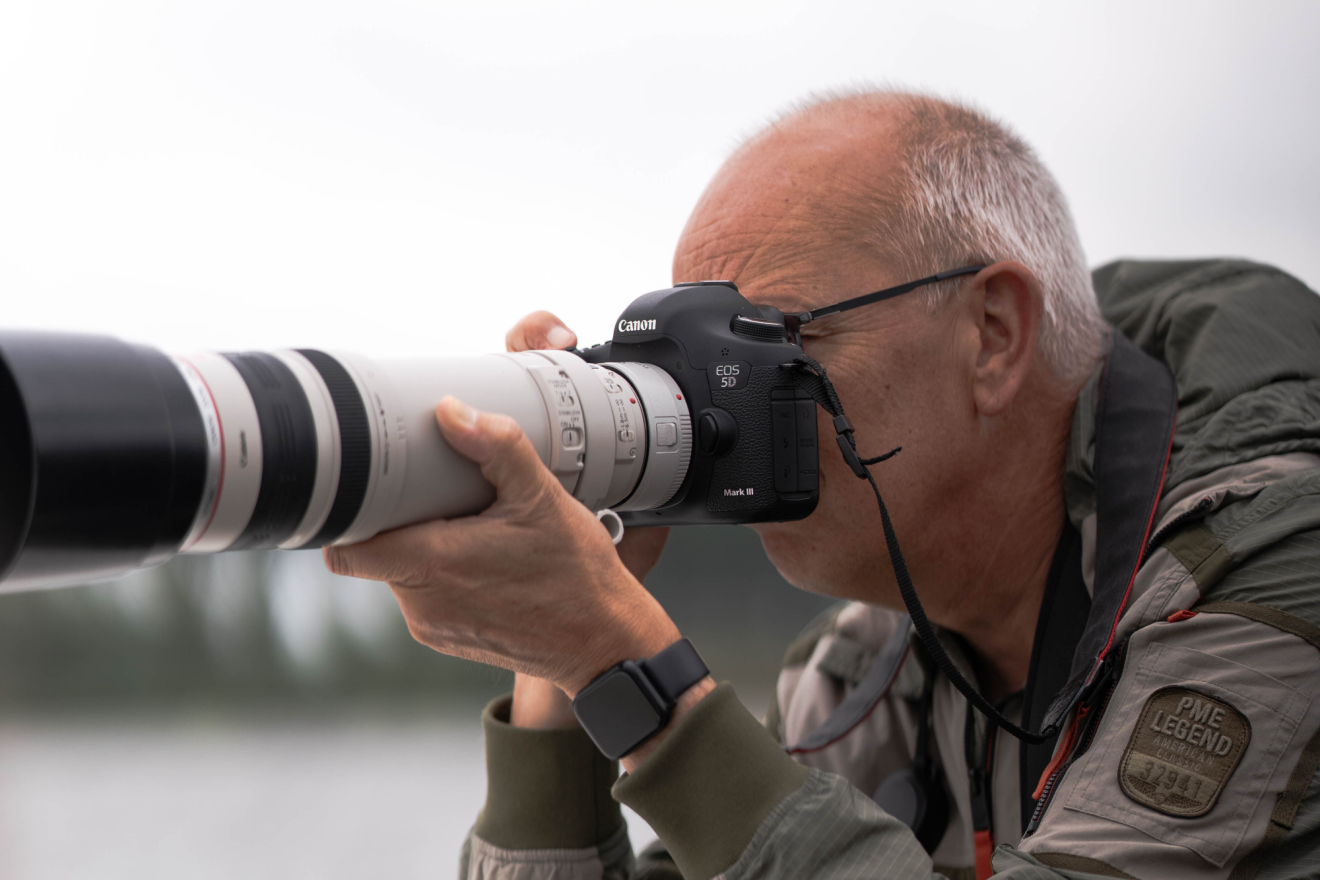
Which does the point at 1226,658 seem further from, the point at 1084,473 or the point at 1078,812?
the point at 1084,473

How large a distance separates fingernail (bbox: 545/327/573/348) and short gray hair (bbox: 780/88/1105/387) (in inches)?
10.3

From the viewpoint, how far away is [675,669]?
627 mm

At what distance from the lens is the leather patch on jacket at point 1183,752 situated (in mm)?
598

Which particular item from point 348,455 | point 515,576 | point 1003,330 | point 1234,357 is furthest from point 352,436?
point 1234,357

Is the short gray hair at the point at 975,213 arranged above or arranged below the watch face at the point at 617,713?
above

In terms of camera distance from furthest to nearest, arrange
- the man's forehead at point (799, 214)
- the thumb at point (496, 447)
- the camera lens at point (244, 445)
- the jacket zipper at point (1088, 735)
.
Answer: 1. the man's forehead at point (799, 214)
2. the jacket zipper at point (1088, 735)
3. the thumb at point (496, 447)
4. the camera lens at point (244, 445)

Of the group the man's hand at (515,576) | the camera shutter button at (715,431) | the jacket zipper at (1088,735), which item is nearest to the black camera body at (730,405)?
the camera shutter button at (715,431)

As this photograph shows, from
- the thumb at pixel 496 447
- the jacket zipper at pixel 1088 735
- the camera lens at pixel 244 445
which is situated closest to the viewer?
the camera lens at pixel 244 445

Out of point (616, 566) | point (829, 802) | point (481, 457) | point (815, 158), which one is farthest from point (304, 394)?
point (815, 158)

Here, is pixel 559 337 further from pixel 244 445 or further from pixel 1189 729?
pixel 1189 729

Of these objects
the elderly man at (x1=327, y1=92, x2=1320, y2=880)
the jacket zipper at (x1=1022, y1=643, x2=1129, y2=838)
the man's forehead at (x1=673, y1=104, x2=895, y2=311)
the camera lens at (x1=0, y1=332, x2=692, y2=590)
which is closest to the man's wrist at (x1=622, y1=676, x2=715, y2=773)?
the elderly man at (x1=327, y1=92, x2=1320, y2=880)

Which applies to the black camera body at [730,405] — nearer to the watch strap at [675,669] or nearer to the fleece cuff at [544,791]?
the watch strap at [675,669]

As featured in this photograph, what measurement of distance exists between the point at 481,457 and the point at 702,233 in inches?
17.0

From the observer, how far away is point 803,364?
766mm
